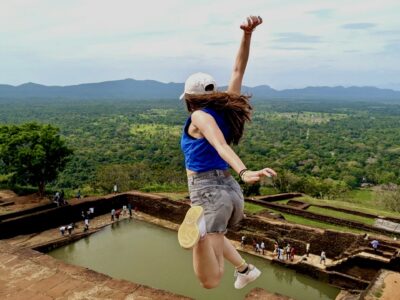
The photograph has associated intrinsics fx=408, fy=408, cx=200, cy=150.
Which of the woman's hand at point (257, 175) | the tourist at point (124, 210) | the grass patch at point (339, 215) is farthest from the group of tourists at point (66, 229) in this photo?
the woman's hand at point (257, 175)

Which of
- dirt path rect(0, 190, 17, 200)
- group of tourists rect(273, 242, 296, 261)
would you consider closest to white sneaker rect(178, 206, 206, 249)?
group of tourists rect(273, 242, 296, 261)

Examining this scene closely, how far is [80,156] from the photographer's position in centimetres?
4259

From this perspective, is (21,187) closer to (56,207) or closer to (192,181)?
(56,207)

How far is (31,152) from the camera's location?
60.4 ft

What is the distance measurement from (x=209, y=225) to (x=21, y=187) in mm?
21316

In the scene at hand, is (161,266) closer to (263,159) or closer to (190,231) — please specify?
(190,231)

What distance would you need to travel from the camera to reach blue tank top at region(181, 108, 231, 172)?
A: 2721mm

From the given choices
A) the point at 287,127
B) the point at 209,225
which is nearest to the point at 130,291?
the point at 209,225

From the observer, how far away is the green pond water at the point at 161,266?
12672mm

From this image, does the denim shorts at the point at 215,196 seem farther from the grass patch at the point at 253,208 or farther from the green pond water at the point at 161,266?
the grass patch at the point at 253,208

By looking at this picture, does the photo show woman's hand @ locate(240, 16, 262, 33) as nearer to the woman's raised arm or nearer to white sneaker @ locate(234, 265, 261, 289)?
the woman's raised arm

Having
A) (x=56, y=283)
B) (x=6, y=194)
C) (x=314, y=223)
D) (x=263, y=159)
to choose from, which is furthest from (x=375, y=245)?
(x=263, y=159)

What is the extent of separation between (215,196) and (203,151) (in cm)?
32

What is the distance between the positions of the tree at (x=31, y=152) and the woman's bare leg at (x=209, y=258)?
1712cm
